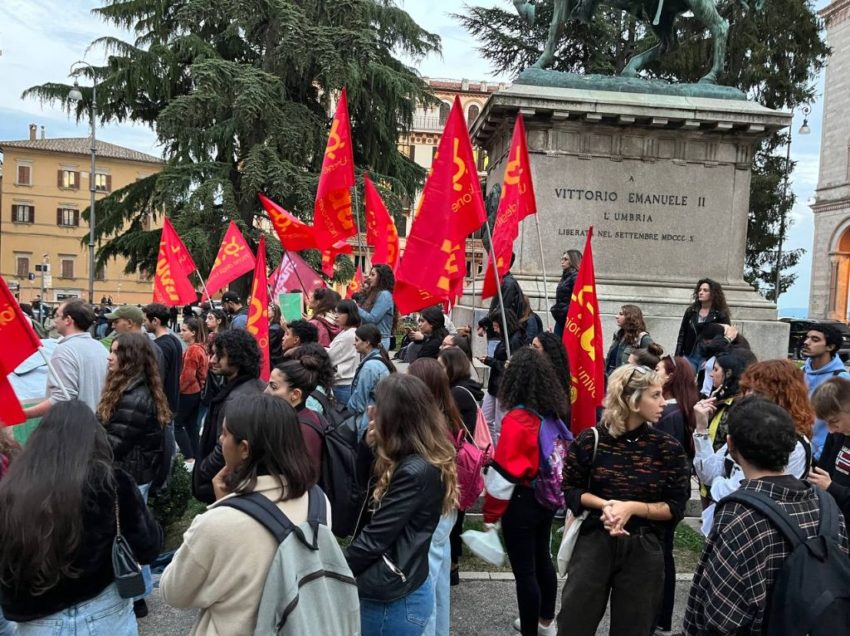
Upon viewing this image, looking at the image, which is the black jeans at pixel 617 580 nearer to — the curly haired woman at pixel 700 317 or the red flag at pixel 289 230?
the curly haired woman at pixel 700 317

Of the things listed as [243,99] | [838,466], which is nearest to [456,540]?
[838,466]

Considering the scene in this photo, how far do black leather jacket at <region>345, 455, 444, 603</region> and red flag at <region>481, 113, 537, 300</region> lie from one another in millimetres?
4314

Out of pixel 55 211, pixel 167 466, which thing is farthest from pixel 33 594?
pixel 55 211

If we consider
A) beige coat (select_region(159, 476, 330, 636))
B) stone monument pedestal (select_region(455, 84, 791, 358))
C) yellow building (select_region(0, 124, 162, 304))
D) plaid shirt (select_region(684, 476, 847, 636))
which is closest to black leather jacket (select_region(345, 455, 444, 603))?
beige coat (select_region(159, 476, 330, 636))

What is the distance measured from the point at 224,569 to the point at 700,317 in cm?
664

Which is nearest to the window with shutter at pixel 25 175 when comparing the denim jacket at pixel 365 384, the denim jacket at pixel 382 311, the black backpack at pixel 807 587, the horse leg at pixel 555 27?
the horse leg at pixel 555 27

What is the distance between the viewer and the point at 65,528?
2455 millimetres

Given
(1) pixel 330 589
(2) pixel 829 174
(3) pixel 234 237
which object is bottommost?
(1) pixel 330 589

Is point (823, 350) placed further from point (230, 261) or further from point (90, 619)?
point (230, 261)

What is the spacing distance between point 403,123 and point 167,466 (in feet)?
75.7

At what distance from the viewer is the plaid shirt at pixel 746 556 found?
2.61 metres

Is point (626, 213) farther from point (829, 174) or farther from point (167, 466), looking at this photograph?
point (829, 174)

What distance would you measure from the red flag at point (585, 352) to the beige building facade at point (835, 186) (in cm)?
4912

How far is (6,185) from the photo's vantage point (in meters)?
65.4
